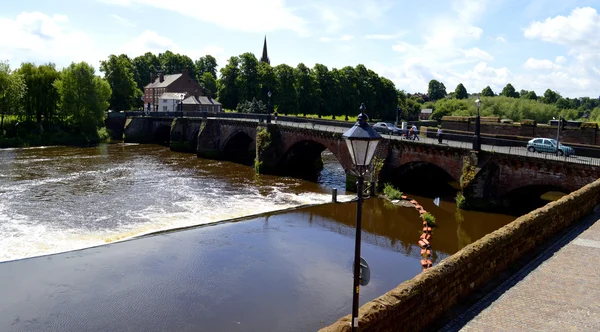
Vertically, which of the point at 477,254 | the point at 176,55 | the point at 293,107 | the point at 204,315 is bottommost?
the point at 204,315

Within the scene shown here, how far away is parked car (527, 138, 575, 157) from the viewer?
28.6m

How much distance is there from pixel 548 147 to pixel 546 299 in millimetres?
21666

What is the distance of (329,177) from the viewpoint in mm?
43812

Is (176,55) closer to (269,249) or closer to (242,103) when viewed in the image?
(242,103)

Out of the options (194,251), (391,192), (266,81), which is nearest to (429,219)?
(391,192)

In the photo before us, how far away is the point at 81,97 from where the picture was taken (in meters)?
68.4

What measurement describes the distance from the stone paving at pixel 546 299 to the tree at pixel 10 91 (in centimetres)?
6837

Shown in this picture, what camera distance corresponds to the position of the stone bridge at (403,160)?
26578mm

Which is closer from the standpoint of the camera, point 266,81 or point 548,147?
point 548,147

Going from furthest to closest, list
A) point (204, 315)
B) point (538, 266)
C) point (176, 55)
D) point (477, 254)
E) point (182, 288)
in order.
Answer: point (176, 55), point (182, 288), point (204, 315), point (538, 266), point (477, 254)

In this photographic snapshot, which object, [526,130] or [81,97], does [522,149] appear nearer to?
[526,130]

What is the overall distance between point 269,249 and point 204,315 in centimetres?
700

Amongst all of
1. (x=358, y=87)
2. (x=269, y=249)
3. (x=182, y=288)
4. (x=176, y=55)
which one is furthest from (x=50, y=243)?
(x=176, y=55)


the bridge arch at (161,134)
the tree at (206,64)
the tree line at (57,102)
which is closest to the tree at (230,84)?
the bridge arch at (161,134)
